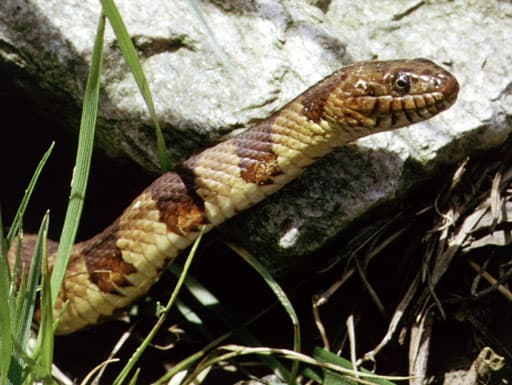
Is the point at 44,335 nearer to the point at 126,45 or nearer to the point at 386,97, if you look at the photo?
the point at 126,45

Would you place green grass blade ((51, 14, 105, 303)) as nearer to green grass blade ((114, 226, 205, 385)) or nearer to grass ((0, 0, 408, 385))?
grass ((0, 0, 408, 385))

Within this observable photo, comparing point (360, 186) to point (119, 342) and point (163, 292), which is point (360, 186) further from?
point (119, 342)

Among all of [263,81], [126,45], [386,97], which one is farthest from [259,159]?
[126,45]

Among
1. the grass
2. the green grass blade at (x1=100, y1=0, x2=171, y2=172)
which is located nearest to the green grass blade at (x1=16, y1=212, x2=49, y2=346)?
the grass

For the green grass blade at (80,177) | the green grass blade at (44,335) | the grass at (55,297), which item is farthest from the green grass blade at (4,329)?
the green grass blade at (80,177)

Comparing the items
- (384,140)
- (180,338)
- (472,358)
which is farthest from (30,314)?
(472,358)

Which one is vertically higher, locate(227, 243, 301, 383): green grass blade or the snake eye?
the snake eye

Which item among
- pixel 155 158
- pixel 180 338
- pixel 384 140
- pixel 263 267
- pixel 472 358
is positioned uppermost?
pixel 155 158
